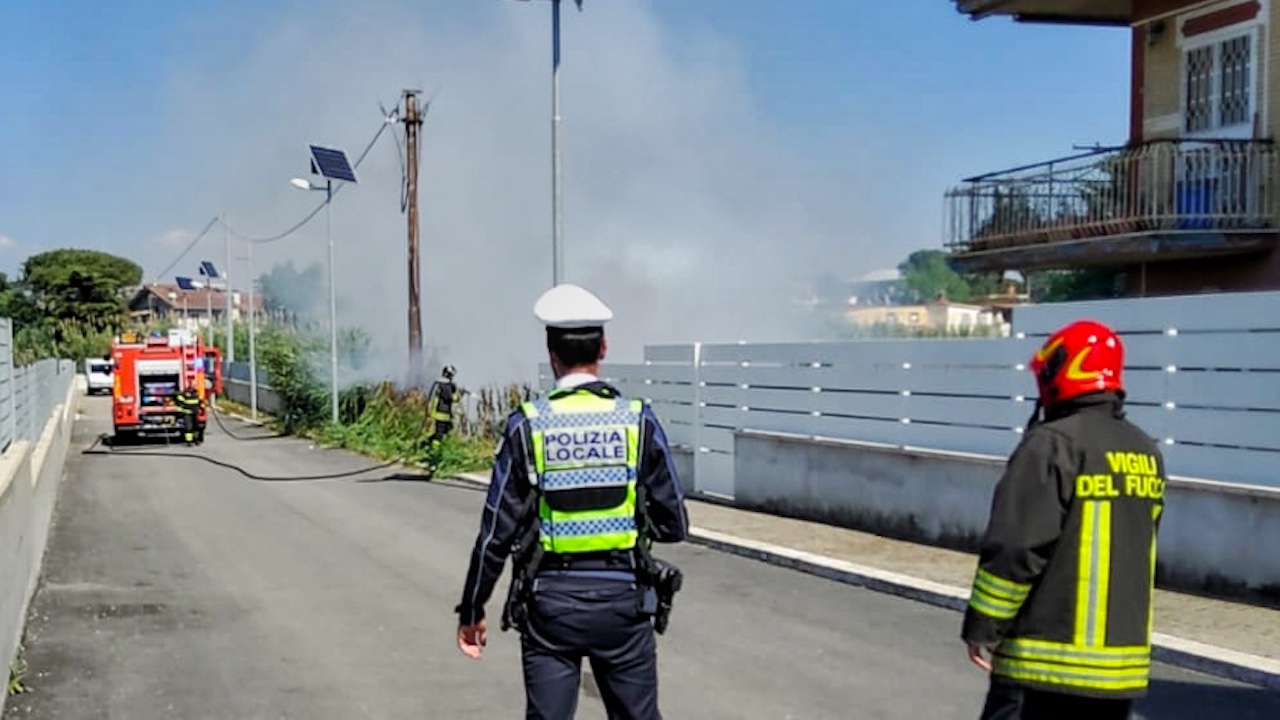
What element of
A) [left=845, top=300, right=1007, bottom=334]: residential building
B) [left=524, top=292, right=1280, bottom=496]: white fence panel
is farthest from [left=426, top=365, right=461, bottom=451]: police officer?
[left=845, top=300, right=1007, bottom=334]: residential building

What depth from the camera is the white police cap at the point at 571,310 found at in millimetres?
4215

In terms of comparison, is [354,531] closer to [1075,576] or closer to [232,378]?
[1075,576]

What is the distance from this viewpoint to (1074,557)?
12.1 ft

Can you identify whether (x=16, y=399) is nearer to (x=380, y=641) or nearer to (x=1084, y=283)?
(x=380, y=641)

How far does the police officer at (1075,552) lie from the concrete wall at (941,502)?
5.48 meters

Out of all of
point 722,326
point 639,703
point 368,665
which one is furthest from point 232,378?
point 639,703

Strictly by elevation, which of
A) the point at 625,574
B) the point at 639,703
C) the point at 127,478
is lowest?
the point at 127,478

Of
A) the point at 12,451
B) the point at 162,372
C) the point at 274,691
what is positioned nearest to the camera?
the point at 274,691

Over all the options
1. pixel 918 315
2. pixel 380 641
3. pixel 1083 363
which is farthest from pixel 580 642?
pixel 918 315

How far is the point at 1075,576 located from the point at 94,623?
7580 millimetres

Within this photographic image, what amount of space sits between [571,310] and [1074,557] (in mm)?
1676

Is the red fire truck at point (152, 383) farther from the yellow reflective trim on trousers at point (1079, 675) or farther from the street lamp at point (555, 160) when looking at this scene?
the yellow reflective trim on trousers at point (1079, 675)

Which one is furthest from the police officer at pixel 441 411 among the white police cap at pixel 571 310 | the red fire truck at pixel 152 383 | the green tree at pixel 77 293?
the green tree at pixel 77 293

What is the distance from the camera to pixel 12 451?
10539 millimetres
